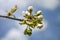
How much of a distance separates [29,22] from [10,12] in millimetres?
142

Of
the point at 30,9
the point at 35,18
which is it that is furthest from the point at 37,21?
the point at 30,9

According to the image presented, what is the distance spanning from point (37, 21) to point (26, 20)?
0.08 metres

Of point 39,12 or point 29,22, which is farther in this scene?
point 39,12

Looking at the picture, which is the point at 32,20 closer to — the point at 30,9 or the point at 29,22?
the point at 29,22

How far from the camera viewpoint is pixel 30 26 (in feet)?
2.48

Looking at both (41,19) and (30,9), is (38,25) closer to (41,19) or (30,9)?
(41,19)

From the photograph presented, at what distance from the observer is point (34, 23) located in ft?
2.46

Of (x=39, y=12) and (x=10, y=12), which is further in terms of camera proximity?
(x=39, y=12)

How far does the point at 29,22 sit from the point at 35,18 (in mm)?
64

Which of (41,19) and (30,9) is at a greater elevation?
(30,9)

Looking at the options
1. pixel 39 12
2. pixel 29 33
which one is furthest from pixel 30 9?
pixel 29 33

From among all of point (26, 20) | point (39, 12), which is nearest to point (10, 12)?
point (26, 20)

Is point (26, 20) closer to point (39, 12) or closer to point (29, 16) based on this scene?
point (29, 16)

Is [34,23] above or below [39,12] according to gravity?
below
